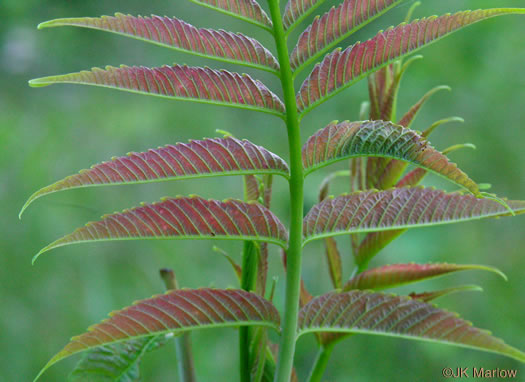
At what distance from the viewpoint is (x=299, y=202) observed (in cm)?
22

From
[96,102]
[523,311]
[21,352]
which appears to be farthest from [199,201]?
[96,102]

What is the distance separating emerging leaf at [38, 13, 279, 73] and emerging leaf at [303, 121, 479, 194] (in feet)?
0.13

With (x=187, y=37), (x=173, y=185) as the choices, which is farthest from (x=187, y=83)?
(x=173, y=185)

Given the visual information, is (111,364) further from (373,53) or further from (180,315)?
(373,53)

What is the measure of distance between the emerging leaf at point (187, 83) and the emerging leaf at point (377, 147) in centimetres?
2

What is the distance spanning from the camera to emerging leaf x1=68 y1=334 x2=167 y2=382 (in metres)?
0.27

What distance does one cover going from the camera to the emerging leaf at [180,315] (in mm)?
202

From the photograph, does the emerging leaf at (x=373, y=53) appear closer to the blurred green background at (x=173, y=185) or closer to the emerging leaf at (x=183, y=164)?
the emerging leaf at (x=183, y=164)

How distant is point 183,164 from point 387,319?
113 millimetres

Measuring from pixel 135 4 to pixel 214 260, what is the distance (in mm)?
610

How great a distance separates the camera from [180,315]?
0.71ft

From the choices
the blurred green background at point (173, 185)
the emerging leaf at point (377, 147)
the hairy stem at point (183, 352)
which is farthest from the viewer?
the blurred green background at point (173, 185)

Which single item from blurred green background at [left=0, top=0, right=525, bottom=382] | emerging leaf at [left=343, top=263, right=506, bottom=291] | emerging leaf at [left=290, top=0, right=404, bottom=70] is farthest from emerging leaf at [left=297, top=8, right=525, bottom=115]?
blurred green background at [left=0, top=0, right=525, bottom=382]

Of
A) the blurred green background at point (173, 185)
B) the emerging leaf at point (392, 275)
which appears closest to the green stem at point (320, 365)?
the emerging leaf at point (392, 275)
